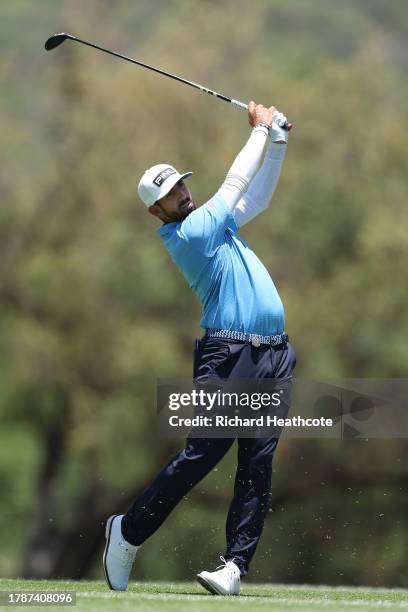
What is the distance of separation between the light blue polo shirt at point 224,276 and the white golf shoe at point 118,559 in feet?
3.22

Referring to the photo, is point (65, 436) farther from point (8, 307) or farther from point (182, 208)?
point (182, 208)

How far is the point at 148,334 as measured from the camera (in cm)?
1736

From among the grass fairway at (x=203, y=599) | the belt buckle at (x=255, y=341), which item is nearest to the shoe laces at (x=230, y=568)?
the grass fairway at (x=203, y=599)

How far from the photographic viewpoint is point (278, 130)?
18.2 feet

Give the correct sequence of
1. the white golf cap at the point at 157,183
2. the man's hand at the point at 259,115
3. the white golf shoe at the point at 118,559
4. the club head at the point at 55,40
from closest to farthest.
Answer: the white golf cap at the point at 157,183, the white golf shoe at the point at 118,559, the man's hand at the point at 259,115, the club head at the point at 55,40

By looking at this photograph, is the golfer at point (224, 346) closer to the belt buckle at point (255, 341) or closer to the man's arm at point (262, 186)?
the belt buckle at point (255, 341)

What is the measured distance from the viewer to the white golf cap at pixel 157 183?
5.16 metres

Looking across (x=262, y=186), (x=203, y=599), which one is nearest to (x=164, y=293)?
(x=262, y=186)

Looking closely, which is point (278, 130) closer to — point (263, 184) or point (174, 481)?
point (263, 184)

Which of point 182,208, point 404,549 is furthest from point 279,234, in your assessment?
point 182,208

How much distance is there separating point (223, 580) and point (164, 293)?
12.5 m

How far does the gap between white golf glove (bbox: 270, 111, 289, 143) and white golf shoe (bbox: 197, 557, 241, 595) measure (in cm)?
186

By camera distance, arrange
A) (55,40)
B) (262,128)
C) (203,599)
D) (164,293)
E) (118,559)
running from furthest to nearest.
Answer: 1. (164,293)
2. (55,40)
3. (262,128)
4. (118,559)
5. (203,599)

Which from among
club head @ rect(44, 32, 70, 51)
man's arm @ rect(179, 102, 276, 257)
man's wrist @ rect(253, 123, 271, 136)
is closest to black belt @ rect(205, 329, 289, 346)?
man's arm @ rect(179, 102, 276, 257)
